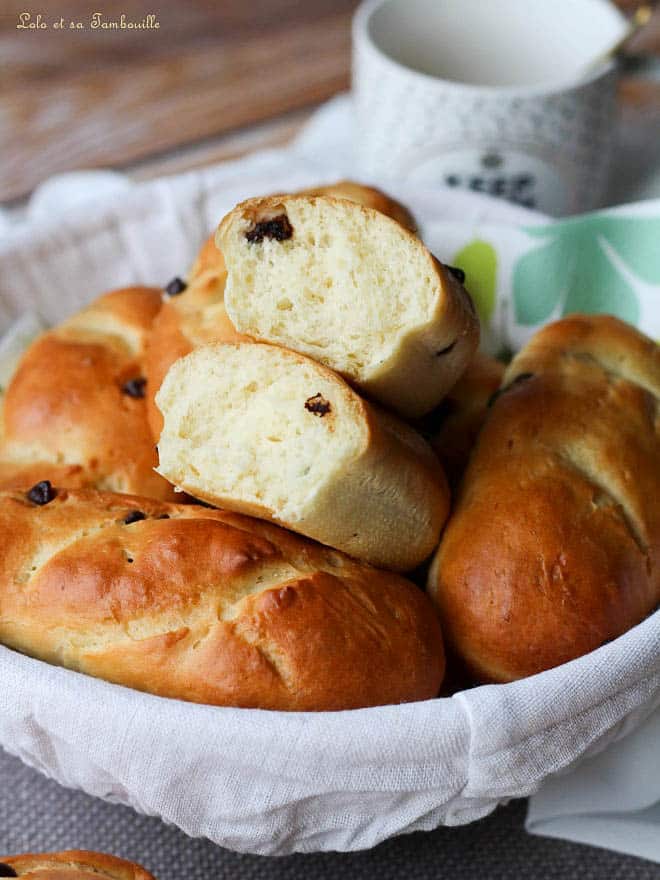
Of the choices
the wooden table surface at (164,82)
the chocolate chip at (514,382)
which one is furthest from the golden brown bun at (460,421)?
the wooden table surface at (164,82)

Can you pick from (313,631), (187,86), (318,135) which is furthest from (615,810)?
(187,86)

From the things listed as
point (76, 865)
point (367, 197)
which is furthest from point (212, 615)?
point (367, 197)

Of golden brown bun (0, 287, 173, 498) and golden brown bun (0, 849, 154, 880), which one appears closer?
golden brown bun (0, 849, 154, 880)

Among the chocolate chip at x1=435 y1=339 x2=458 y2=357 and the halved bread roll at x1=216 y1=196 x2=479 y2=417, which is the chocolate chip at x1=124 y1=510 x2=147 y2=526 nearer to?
the halved bread roll at x1=216 y1=196 x2=479 y2=417

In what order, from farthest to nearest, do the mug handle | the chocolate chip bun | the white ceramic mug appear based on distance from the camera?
the mug handle → the white ceramic mug → the chocolate chip bun

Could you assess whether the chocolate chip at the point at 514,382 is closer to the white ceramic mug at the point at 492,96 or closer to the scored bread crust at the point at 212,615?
→ the scored bread crust at the point at 212,615

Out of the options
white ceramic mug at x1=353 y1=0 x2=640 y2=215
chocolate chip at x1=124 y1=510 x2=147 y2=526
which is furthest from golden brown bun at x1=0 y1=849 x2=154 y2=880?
white ceramic mug at x1=353 y1=0 x2=640 y2=215
